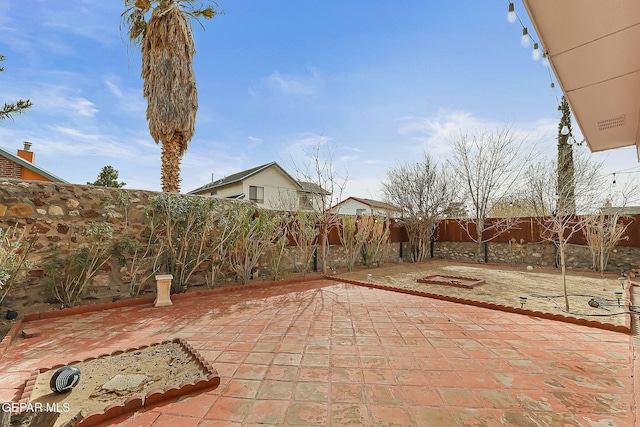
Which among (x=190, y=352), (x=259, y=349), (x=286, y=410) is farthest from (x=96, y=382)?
(x=286, y=410)

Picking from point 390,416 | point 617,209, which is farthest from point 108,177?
point 617,209

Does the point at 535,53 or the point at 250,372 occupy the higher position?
the point at 535,53

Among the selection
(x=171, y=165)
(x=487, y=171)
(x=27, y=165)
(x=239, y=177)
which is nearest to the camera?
(x=171, y=165)

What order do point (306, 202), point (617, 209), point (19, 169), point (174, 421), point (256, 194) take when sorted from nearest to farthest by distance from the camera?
point (174, 421) → point (617, 209) → point (306, 202) → point (19, 169) → point (256, 194)

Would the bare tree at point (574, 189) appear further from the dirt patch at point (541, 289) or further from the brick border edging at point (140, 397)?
the brick border edging at point (140, 397)

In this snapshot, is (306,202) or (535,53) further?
(306,202)

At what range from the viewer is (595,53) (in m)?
1.85

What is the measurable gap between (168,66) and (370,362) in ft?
27.4

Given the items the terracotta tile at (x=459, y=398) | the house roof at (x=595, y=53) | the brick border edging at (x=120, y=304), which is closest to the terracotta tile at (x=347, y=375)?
the terracotta tile at (x=459, y=398)

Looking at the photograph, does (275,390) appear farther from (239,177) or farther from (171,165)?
(239,177)

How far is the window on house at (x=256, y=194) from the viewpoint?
17231 millimetres

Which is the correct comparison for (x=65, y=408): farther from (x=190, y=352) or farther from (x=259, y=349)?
(x=259, y=349)

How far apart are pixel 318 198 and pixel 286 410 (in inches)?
228

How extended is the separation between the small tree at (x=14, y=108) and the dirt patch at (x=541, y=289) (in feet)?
30.0
